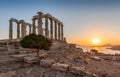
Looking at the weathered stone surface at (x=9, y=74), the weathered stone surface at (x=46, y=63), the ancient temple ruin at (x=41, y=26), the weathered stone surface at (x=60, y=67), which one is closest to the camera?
the weathered stone surface at (x=9, y=74)

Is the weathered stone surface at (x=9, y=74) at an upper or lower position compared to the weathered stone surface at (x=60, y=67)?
lower

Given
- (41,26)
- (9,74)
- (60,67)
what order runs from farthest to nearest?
(41,26) < (60,67) < (9,74)

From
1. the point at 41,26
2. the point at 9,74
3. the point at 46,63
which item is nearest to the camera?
the point at 9,74

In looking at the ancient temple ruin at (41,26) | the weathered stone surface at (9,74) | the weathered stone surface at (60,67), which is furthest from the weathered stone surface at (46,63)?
the ancient temple ruin at (41,26)

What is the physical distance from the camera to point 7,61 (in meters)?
15.1

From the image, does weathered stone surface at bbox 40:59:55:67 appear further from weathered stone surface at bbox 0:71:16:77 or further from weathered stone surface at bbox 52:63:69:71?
weathered stone surface at bbox 0:71:16:77

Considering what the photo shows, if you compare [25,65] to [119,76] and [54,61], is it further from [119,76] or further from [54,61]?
[119,76]

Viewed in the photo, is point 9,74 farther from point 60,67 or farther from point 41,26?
point 41,26

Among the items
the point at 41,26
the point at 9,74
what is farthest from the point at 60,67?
the point at 41,26

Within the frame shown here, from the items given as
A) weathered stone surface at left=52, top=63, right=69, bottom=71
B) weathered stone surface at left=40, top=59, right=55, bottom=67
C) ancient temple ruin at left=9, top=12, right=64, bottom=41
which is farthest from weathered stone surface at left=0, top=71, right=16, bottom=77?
ancient temple ruin at left=9, top=12, right=64, bottom=41

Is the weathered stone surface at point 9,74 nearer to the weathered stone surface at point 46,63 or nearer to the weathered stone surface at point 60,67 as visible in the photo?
the weathered stone surface at point 46,63

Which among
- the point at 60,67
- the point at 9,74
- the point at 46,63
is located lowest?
the point at 9,74

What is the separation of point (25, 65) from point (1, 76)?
206 centimetres

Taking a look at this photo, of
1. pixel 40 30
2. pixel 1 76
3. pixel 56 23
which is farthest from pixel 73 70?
pixel 56 23
